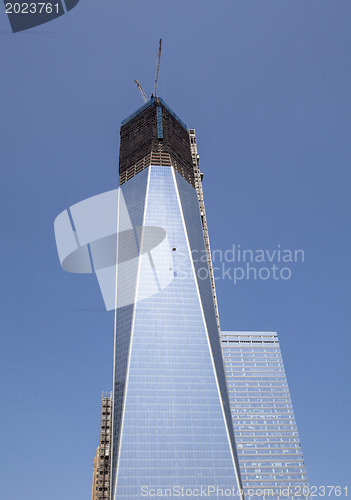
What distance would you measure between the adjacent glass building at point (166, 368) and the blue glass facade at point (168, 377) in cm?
32

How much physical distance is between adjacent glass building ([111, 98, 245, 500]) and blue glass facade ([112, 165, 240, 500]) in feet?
1.05

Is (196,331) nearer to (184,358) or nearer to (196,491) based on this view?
(184,358)

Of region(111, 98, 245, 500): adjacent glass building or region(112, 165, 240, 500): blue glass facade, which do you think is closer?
region(111, 98, 245, 500): adjacent glass building

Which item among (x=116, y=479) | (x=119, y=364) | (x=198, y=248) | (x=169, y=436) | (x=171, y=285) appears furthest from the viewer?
(x=198, y=248)

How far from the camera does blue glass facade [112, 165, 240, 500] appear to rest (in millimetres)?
142375

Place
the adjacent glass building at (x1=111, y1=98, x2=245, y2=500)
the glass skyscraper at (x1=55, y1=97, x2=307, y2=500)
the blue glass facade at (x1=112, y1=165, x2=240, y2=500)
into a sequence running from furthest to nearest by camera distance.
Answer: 1. the blue glass facade at (x1=112, y1=165, x2=240, y2=500)
2. the adjacent glass building at (x1=111, y1=98, x2=245, y2=500)
3. the glass skyscraper at (x1=55, y1=97, x2=307, y2=500)

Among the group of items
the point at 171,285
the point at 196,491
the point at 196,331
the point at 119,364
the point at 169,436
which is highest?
the point at 171,285

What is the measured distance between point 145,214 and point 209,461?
324 feet

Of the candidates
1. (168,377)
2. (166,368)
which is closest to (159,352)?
(166,368)

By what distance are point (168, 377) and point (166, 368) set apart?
328 centimetres

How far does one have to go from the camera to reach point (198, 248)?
192 m

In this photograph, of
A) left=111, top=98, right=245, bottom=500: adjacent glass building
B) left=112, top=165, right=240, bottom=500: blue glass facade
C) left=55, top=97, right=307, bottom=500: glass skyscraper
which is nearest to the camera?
left=55, top=97, right=307, bottom=500: glass skyscraper

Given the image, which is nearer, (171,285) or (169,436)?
(169,436)

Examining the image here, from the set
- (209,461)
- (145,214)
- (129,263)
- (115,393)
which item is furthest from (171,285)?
(209,461)
